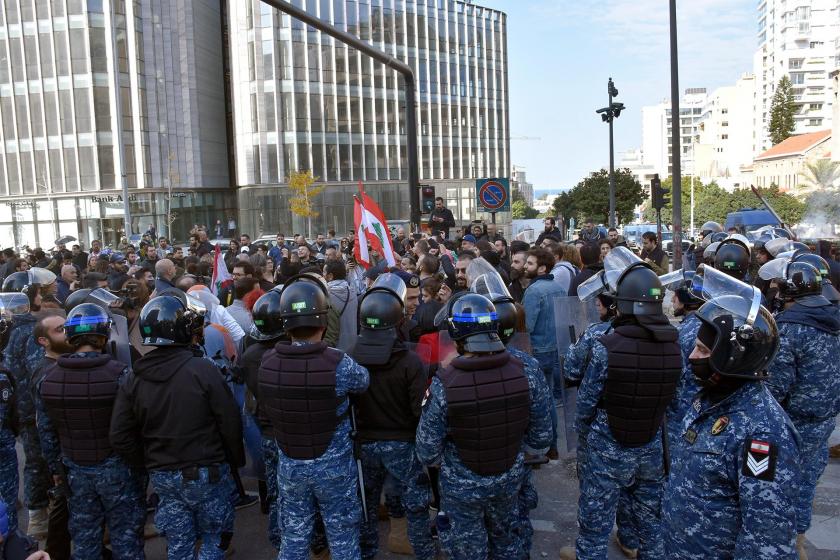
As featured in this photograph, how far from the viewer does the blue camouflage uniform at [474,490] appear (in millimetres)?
3812

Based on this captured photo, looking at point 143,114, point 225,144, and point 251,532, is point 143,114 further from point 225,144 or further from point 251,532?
point 251,532

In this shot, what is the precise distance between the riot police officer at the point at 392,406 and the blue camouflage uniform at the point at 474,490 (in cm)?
57

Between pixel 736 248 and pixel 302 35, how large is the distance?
48.7 m

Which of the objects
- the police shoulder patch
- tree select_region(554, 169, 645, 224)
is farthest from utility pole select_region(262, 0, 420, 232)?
tree select_region(554, 169, 645, 224)

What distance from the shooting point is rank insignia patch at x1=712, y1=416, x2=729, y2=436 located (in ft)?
8.59

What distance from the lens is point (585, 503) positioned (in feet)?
14.2

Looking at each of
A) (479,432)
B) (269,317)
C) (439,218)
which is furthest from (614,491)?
(439,218)

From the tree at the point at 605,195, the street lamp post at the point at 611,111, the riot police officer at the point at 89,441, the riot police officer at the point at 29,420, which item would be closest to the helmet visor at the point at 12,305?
the riot police officer at the point at 29,420

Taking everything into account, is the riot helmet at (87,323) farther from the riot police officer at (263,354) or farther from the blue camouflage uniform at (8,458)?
the riot police officer at (263,354)

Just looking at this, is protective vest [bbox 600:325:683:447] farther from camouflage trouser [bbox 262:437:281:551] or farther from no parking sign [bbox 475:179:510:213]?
no parking sign [bbox 475:179:510:213]

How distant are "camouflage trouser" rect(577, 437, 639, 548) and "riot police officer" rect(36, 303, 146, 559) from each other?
3.08 m

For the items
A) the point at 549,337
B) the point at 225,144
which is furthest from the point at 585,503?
the point at 225,144

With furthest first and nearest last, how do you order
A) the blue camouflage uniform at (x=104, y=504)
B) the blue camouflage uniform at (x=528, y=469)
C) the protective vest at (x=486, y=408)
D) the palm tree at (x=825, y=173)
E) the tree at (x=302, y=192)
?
1. the palm tree at (x=825, y=173)
2. the tree at (x=302, y=192)
3. the blue camouflage uniform at (x=104, y=504)
4. the blue camouflage uniform at (x=528, y=469)
5. the protective vest at (x=486, y=408)

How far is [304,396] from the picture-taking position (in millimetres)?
4047
